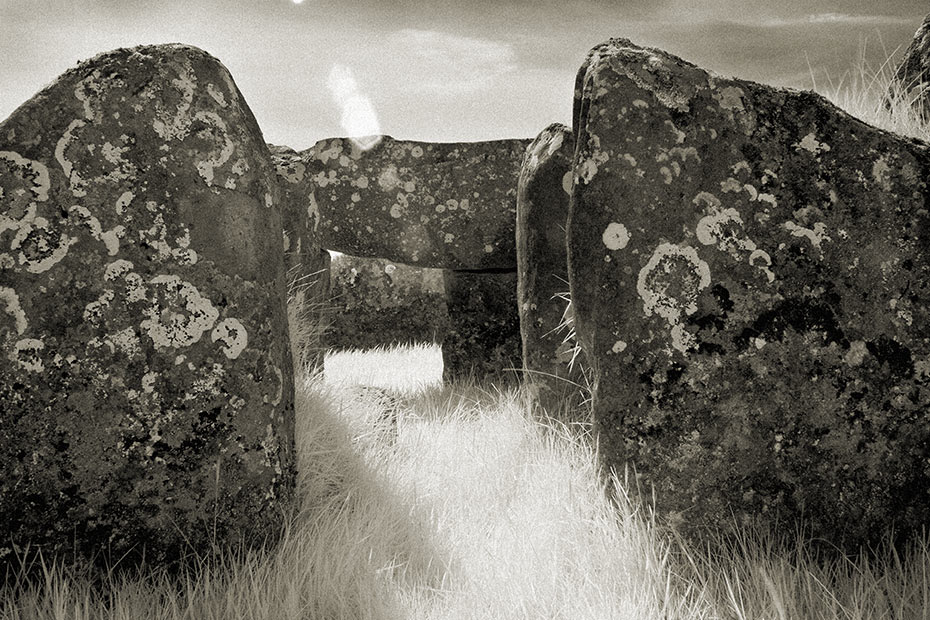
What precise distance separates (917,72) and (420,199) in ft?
11.9

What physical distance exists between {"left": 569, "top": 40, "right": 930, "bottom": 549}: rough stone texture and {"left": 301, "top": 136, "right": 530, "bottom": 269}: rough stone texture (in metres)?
3.68

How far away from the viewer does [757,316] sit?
227cm

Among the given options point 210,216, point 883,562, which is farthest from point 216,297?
point 883,562

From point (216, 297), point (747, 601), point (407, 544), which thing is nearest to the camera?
point (747, 601)

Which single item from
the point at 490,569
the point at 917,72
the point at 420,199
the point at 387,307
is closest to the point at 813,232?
the point at 490,569

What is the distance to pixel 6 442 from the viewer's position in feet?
6.92

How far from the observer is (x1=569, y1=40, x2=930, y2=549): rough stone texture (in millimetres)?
2246

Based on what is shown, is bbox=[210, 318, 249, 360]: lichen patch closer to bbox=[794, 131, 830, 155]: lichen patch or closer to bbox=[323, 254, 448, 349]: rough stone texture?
bbox=[794, 131, 830, 155]: lichen patch

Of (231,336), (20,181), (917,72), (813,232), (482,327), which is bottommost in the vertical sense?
(482,327)

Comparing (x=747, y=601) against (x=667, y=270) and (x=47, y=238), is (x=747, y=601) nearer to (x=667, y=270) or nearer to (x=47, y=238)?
(x=667, y=270)

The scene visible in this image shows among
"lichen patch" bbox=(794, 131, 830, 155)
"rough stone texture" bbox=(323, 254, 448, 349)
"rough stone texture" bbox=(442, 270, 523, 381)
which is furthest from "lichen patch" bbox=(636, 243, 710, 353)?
"rough stone texture" bbox=(323, 254, 448, 349)

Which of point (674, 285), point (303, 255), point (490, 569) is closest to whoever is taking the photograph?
point (674, 285)

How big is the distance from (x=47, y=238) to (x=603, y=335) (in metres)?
1.73

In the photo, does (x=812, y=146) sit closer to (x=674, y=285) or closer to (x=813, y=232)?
(x=813, y=232)
